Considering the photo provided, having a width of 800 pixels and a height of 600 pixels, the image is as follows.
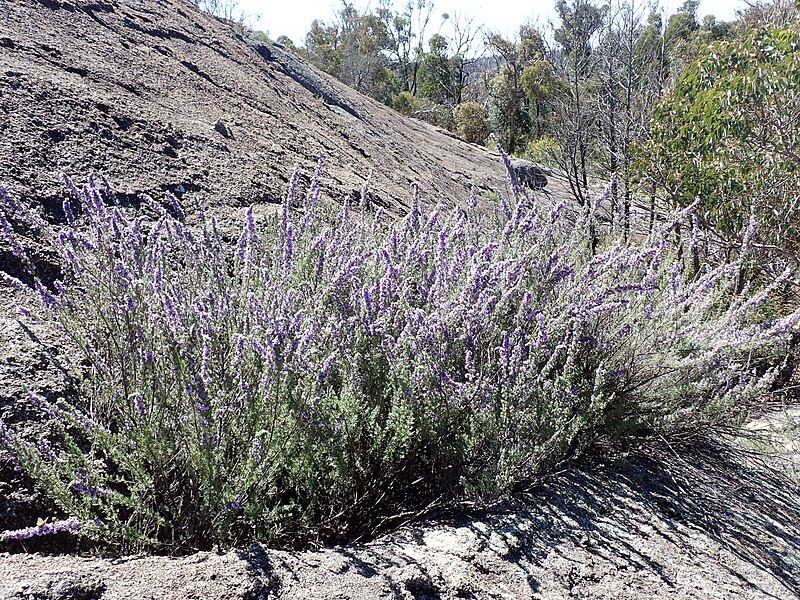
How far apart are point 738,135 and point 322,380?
4.09 metres

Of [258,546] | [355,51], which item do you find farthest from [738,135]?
[355,51]

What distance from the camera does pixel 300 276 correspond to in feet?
8.54

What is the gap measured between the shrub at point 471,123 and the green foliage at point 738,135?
17.9m

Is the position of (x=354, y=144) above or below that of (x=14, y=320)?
above

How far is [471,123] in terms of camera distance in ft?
75.8

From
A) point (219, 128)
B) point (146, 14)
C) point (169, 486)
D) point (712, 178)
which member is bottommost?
point (169, 486)

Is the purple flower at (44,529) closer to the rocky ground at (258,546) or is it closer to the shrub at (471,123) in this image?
the rocky ground at (258,546)

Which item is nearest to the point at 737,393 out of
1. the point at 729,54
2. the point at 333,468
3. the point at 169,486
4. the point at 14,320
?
the point at 333,468

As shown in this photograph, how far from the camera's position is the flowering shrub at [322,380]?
1.88 metres

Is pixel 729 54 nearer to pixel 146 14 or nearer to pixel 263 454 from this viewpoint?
pixel 263 454

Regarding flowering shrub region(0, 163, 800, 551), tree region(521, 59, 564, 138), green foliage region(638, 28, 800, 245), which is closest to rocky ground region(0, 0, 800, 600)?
Result: flowering shrub region(0, 163, 800, 551)

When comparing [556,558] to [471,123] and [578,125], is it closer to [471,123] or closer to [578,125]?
[578,125]

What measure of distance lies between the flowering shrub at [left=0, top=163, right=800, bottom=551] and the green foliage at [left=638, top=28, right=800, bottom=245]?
2.33 meters

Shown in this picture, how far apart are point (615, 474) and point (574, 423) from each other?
2.02ft
